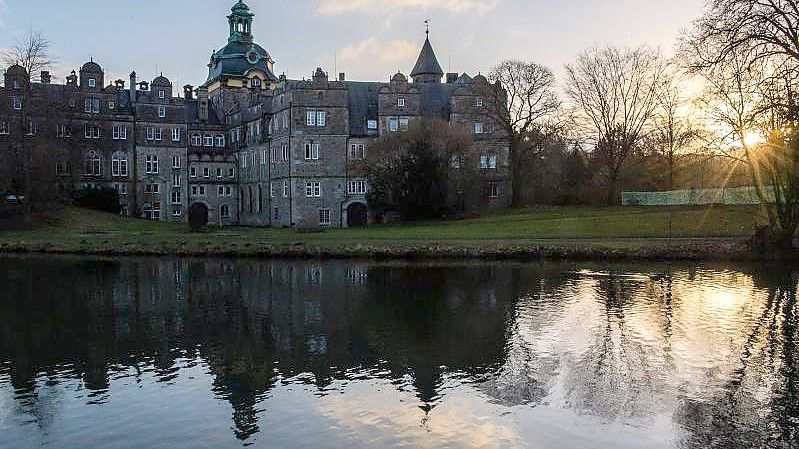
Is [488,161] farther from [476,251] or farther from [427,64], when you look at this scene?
[476,251]

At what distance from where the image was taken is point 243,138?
75.3 m

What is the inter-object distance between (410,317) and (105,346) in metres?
7.45

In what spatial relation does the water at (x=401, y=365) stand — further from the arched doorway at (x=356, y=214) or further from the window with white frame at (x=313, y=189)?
the arched doorway at (x=356, y=214)

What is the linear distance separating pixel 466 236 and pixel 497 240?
2989 mm

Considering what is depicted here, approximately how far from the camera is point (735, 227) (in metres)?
41.7

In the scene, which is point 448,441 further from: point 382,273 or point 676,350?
point 382,273

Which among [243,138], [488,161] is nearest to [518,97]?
[488,161]

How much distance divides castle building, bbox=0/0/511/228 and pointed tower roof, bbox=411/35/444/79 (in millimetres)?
118

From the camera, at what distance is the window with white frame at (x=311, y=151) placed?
63.3 metres

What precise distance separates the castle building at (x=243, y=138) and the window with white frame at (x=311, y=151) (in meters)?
0.08

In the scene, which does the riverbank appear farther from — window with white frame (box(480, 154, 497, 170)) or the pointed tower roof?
the pointed tower roof

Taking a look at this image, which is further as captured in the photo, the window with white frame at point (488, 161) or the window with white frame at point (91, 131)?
the window with white frame at point (91, 131)

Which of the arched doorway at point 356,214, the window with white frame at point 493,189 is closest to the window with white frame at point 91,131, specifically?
the arched doorway at point 356,214

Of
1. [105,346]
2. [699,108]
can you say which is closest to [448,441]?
[105,346]
